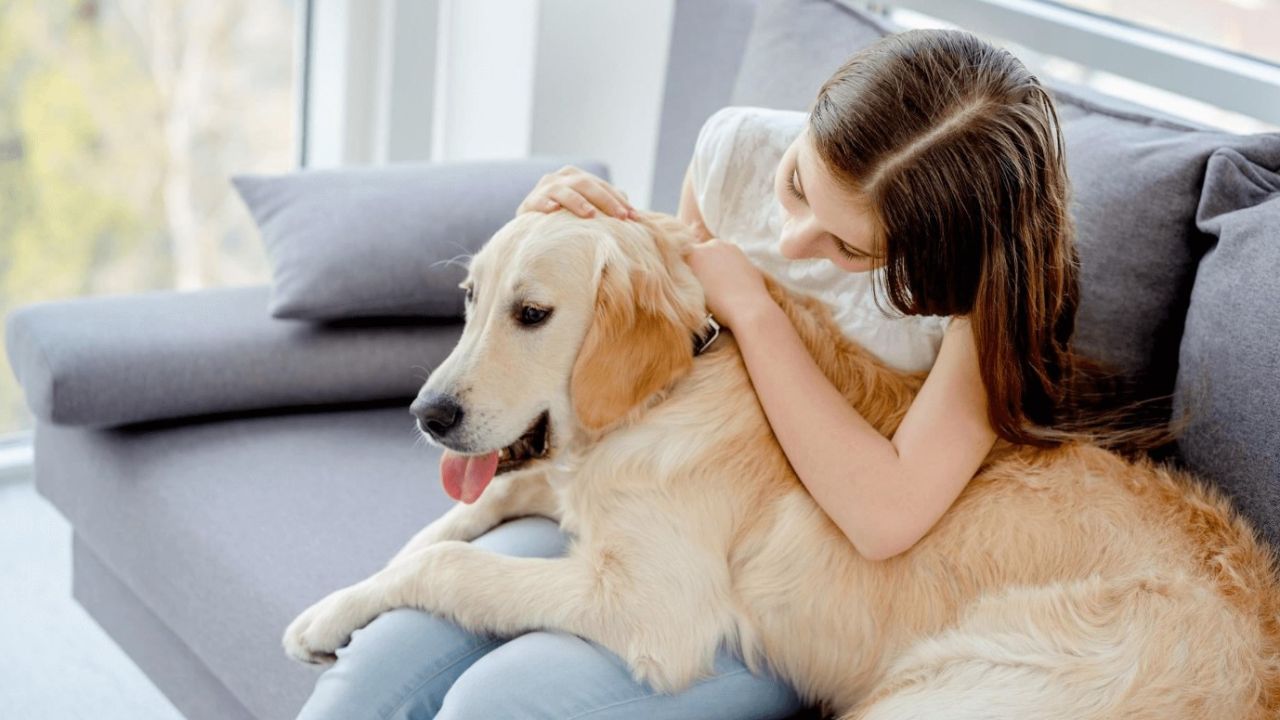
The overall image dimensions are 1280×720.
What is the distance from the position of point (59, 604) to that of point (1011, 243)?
2.08 meters

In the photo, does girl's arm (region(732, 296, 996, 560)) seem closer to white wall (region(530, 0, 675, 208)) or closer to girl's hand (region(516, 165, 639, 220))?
girl's hand (region(516, 165, 639, 220))

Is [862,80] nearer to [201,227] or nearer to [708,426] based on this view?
[708,426]

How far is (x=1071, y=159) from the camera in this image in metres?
1.87

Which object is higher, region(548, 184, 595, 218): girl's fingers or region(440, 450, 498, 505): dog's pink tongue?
region(548, 184, 595, 218): girl's fingers

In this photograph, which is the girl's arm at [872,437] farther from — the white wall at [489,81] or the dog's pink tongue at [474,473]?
the white wall at [489,81]

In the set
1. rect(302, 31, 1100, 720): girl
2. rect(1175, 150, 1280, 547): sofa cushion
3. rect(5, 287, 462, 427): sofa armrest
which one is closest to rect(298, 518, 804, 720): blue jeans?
rect(302, 31, 1100, 720): girl

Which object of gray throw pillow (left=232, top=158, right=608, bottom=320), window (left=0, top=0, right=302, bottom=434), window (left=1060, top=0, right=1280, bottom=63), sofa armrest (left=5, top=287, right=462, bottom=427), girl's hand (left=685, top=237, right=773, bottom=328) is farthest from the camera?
window (left=0, top=0, right=302, bottom=434)

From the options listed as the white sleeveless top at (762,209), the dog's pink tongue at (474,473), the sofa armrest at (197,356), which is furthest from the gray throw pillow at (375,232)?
the dog's pink tongue at (474,473)

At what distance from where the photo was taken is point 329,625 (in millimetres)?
1644

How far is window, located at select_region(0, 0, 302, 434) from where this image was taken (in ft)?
9.97

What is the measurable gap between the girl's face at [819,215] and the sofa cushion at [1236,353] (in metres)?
0.46

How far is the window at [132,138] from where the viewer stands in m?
3.04

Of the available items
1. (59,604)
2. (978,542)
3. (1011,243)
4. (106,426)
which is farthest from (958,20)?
(59,604)

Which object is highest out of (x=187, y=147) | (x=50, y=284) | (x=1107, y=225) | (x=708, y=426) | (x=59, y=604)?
(x=1107, y=225)
